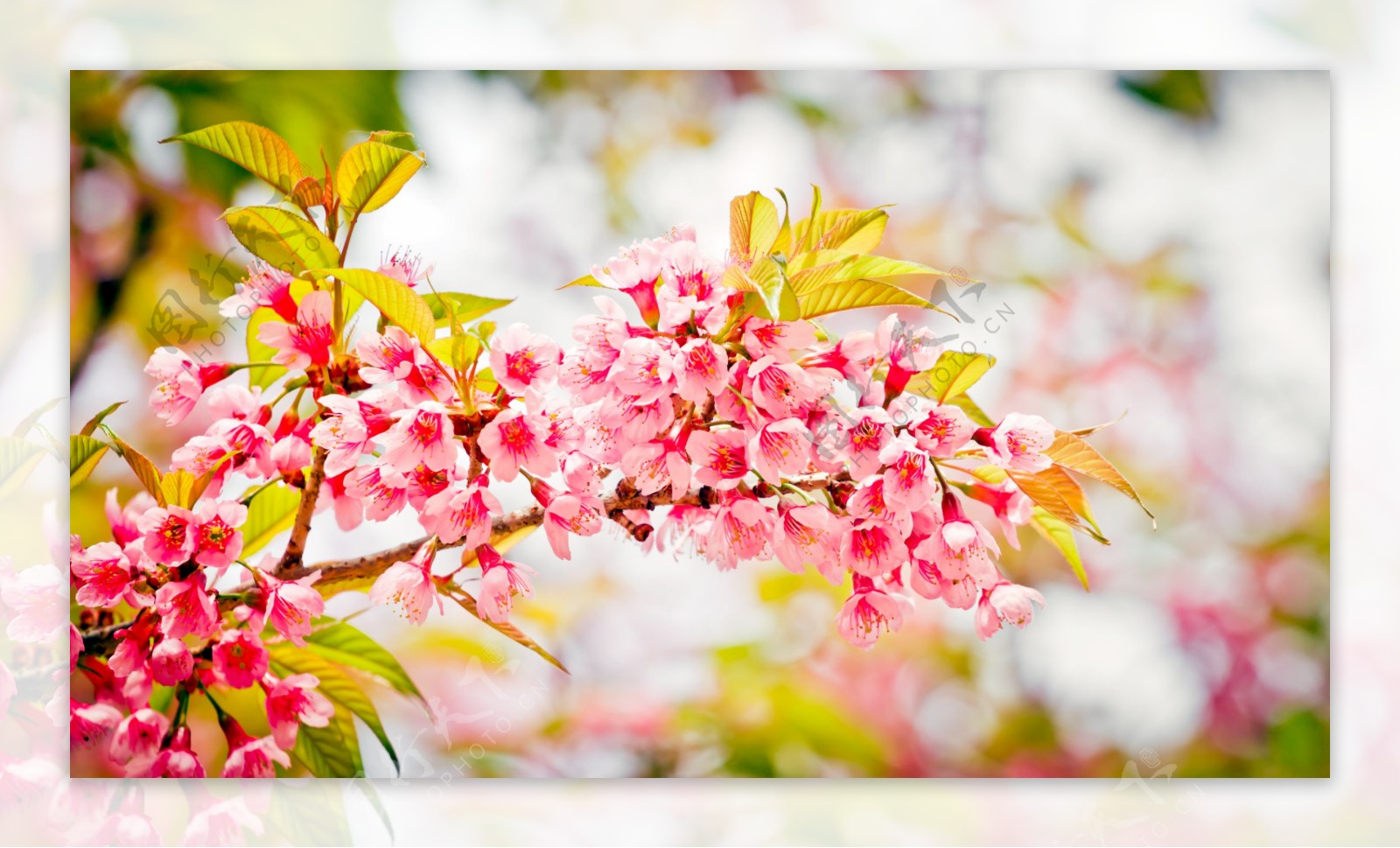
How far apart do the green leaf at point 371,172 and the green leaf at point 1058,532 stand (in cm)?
70

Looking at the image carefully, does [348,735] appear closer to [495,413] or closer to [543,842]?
[543,842]

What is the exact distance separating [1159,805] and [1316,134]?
0.83 meters

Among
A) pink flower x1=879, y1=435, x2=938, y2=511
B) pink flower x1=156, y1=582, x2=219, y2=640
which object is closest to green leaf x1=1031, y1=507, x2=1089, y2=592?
pink flower x1=879, y1=435, x2=938, y2=511

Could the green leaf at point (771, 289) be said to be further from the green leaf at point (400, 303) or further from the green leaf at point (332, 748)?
the green leaf at point (332, 748)

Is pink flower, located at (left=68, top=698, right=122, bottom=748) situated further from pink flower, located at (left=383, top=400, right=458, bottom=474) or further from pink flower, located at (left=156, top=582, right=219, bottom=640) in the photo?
pink flower, located at (left=383, top=400, right=458, bottom=474)

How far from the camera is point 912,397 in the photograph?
2.93ft

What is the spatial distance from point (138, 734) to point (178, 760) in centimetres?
6

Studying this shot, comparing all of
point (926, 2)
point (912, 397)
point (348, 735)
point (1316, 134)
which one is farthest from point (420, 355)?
point (1316, 134)

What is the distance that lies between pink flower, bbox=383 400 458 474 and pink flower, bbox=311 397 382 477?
34mm

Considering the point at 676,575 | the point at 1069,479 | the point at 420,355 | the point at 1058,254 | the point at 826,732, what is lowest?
the point at 826,732

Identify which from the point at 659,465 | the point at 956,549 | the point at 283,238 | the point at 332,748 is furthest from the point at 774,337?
the point at 332,748

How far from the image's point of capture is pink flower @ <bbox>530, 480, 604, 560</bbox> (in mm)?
906

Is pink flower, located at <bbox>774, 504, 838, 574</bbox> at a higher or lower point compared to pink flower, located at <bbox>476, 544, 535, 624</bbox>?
higher

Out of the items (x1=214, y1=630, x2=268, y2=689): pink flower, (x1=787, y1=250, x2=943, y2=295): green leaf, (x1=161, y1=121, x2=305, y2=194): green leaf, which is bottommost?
(x1=214, y1=630, x2=268, y2=689): pink flower
